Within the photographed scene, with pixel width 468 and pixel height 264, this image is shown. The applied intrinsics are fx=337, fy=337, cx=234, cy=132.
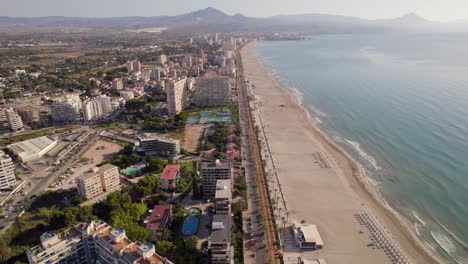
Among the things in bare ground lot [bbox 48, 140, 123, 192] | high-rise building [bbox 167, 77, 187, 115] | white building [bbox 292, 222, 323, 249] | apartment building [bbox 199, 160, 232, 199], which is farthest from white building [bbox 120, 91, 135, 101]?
white building [bbox 292, 222, 323, 249]

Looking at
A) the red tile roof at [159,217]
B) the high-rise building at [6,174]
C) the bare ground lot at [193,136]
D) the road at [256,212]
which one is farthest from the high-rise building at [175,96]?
the red tile roof at [159,217]

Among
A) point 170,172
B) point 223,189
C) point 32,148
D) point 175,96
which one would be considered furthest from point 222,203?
point 175,96

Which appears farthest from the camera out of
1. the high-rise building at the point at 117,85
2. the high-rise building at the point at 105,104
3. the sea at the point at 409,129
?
the high-rise building at the point at 117,85

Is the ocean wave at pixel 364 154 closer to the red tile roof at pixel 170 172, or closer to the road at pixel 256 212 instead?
the road at pixel 256 212

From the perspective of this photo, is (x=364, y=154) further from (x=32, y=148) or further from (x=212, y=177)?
(x=32, y=148)

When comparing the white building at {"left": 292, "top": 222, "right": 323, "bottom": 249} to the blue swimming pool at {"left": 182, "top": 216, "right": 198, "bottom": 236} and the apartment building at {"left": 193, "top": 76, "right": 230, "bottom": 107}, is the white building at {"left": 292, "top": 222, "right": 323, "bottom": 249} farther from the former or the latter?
the apartment building at {"left": 193, "top": 76, "right": 230, "bottom": 107}

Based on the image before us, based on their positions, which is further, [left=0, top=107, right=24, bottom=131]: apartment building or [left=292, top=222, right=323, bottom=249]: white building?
[left=0, top=107, right=24, bottom=131]: apartment building
